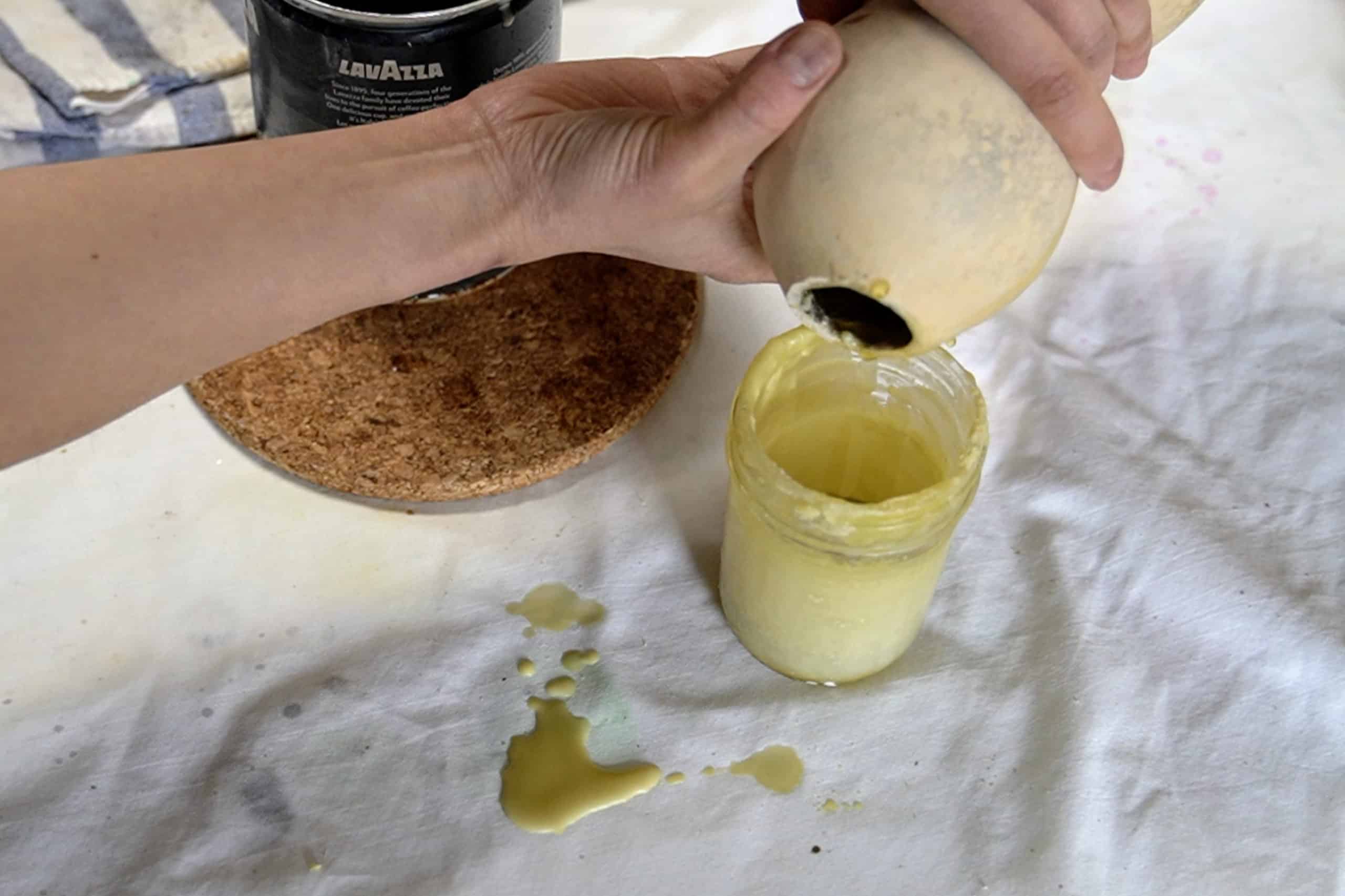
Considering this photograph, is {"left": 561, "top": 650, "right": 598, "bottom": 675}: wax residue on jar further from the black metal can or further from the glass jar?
the black metal can

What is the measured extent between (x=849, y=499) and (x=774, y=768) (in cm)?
17

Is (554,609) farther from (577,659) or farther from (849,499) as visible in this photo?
(849,499)

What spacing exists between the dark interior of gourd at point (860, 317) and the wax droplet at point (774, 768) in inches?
10.4

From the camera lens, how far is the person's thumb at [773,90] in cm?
58

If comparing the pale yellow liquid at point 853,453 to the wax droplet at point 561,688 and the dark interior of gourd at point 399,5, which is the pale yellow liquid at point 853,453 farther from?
the dark interior of gourd at point 399,5

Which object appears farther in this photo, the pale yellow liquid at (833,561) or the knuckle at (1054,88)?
the pale yellow liquid at (833,561)

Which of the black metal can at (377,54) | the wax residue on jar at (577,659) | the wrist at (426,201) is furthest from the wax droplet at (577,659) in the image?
the black metal can at (377,54)

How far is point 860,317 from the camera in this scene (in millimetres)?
651

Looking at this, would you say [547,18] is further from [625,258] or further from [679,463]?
[679,463]

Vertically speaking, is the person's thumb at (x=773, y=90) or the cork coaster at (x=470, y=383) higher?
the person's thumb at (x=773, y=90)

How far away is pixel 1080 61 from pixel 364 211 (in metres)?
0.38

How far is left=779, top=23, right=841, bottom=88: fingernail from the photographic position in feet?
1.90

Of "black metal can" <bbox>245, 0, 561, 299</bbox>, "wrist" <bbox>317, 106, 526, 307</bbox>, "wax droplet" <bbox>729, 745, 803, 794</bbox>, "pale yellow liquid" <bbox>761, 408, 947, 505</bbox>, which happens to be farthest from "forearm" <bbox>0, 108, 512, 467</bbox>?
"wax droplet" <bbox>729, 745, 803, 794</bbox>

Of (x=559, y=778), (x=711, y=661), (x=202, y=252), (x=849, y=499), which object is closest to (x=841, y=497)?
(x=849, y=499)
